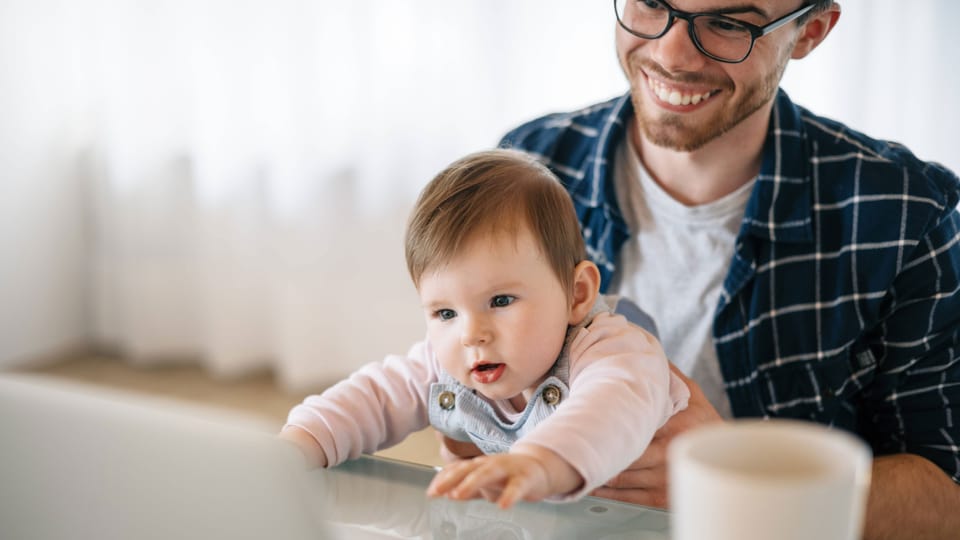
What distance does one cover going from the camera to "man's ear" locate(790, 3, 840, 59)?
1.47 m

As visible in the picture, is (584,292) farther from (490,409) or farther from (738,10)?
(738,10)

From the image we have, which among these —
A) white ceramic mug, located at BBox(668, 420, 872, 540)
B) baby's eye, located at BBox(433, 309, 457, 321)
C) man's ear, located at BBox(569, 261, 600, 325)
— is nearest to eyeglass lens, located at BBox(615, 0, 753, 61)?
man's ear, located at BBox(569, 261, 600, 325)

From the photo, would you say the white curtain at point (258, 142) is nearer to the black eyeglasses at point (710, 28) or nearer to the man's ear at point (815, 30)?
the man's ear at point (815, 30)

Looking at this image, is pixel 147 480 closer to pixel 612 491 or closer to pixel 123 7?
pixel 612 491

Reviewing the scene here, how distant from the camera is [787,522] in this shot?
0.48 meters

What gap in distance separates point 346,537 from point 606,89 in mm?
1806

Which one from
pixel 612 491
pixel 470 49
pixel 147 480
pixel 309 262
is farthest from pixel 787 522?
pixel 309 262

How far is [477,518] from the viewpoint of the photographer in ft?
2.79

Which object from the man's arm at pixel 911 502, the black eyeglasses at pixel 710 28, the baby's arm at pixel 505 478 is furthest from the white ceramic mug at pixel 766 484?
the black eyeglasses at pixel 710 28

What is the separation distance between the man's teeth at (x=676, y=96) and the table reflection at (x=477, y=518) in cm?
71

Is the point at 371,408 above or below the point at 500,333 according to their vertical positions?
below

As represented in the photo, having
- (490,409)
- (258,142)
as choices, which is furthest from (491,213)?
(258,142)

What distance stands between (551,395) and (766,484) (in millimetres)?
536

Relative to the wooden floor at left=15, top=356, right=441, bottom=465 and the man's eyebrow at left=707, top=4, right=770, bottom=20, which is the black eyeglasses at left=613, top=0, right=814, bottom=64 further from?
the wooden floor at left=15, top=356, right=441, bottom=465
